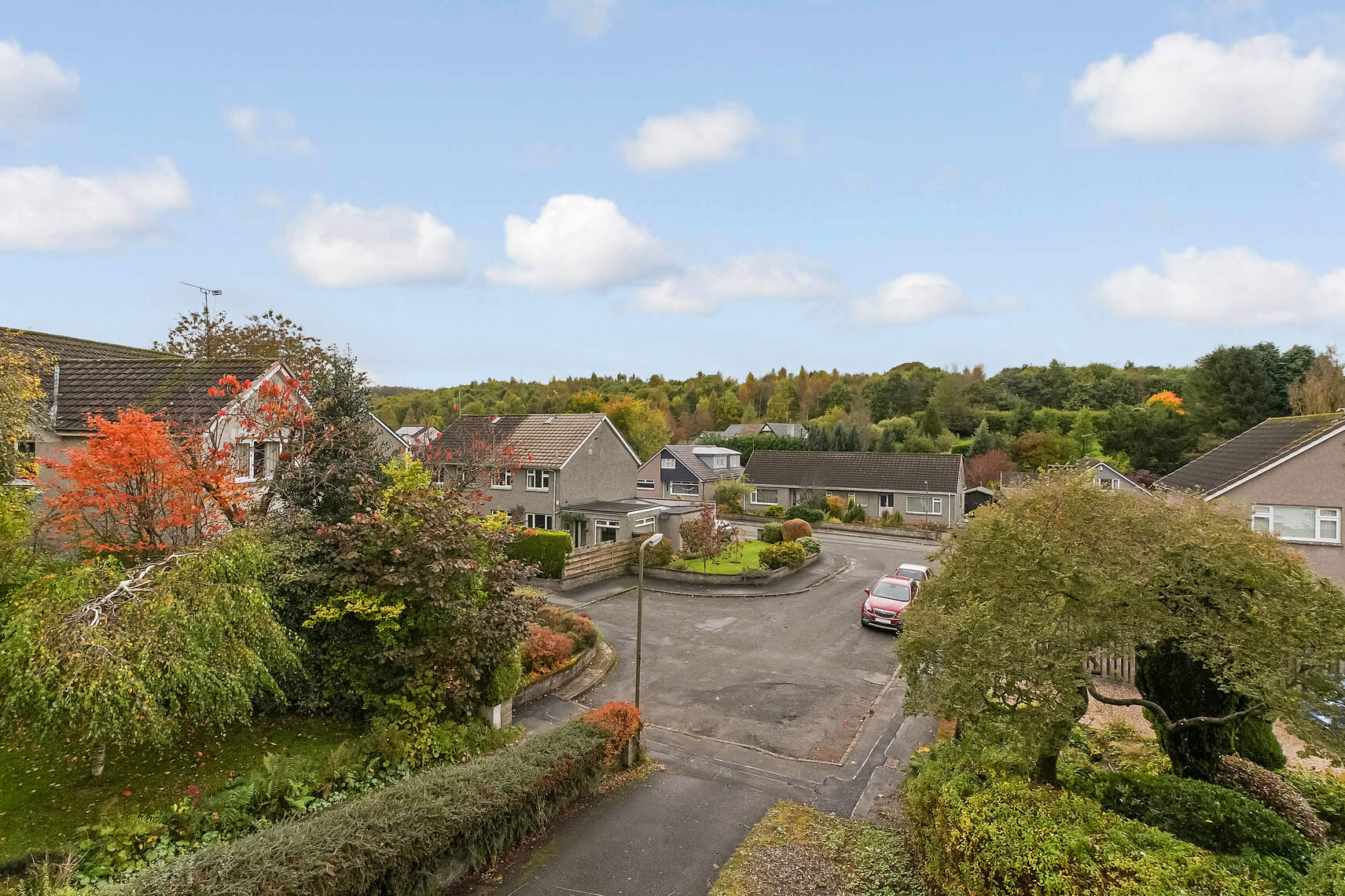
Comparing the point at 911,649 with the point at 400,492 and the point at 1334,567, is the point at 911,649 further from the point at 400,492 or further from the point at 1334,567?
the point at 1334,567

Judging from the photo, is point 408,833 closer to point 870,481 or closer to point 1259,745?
point 1259,745

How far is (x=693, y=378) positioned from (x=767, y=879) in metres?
160

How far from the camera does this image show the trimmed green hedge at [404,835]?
266 inches

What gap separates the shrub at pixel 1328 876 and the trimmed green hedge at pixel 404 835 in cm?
901

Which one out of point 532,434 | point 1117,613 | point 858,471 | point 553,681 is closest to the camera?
point 1117,613

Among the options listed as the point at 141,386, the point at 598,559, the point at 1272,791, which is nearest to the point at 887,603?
the point at 1272,791

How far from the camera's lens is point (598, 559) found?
93.4ft

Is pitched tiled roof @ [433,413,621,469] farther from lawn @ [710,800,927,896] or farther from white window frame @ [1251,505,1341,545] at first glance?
white window frame @ [1251,505,1341,545]

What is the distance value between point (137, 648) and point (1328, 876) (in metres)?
13.0

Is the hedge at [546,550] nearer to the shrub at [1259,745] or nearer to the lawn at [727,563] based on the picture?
the lawn at [727,563]

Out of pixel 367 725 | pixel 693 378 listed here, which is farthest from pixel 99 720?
pixel 693 378

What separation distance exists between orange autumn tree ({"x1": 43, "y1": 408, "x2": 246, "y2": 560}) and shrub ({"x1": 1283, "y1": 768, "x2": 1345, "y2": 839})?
18.5m

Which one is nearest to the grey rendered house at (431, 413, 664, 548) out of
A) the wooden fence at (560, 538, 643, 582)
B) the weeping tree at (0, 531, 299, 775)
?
the wooden fence at (560, 538, 643, 582)

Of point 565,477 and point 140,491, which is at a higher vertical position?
point 140,491
